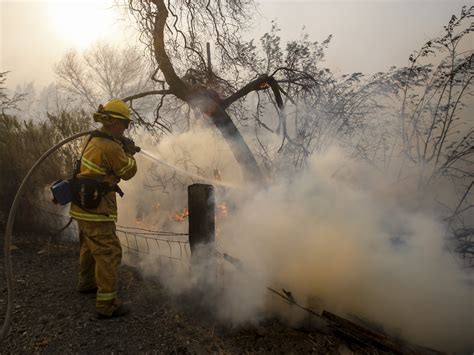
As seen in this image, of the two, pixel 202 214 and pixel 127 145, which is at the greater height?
pixel 127 145

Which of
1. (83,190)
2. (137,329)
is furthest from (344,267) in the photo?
(83,190)

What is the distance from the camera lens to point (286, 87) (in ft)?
26.3

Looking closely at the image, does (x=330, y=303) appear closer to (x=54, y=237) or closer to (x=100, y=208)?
(x=100, y=208)

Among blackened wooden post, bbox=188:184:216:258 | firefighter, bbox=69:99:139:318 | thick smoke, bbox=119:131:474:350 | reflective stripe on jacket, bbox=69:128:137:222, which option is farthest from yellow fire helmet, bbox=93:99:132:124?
thick smoke, bbox=119:131:474:350

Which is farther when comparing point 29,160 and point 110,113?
point 29,160

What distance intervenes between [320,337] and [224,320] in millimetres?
996

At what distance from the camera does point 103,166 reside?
10.5 ft

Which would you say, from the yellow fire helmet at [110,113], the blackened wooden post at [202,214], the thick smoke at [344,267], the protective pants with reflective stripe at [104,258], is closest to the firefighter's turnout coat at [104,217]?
the protective pants with reflective stripe at [104,258]

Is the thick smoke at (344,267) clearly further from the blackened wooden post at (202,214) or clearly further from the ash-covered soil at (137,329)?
the blackened wooden post at (202,214)

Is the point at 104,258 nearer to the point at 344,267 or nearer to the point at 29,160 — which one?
the point at 344,267

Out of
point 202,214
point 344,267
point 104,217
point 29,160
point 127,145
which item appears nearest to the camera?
point 104,217

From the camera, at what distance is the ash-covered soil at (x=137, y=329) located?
293cm

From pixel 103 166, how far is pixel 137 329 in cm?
161

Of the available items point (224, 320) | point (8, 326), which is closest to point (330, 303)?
point (224, 320)
